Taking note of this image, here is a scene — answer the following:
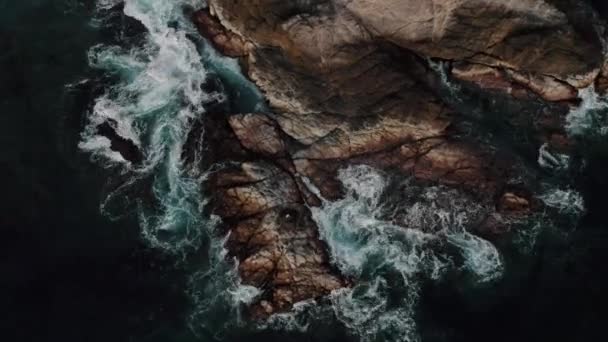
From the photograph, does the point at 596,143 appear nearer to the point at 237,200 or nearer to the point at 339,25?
the point at 339,25

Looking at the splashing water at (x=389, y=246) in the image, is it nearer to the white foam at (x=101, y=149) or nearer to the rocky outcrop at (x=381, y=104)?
the rocky outcrop at (x=381, y=104)

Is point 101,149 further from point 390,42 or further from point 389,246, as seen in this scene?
point 390,42

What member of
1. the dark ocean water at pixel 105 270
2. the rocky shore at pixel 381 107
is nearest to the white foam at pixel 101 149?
the dark ocean water at pixel 105 270

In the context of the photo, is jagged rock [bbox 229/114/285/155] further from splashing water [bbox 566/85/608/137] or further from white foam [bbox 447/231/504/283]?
splashing water [bbox 566/85/608/137]

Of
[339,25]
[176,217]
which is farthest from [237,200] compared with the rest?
[339,25]

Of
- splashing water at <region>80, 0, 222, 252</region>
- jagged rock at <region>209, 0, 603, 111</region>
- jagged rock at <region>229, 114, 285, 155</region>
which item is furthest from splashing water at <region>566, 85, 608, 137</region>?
splashing water at <region>80, 0, 222, 252</region>
